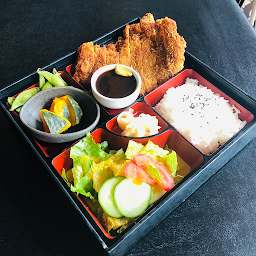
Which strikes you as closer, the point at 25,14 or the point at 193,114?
the point at 193,114

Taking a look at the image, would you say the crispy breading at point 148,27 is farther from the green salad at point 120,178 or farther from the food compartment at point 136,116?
the green salad at point 120,178

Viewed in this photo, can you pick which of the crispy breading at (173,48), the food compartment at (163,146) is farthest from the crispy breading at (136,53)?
the food compartment at (163,146)

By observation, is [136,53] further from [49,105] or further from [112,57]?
[49,105]

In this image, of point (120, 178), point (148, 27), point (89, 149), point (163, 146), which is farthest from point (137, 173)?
point (148, 27)

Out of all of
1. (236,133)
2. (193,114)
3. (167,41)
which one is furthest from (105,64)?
(236,133)

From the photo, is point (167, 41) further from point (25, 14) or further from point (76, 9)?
point (25, 14)
